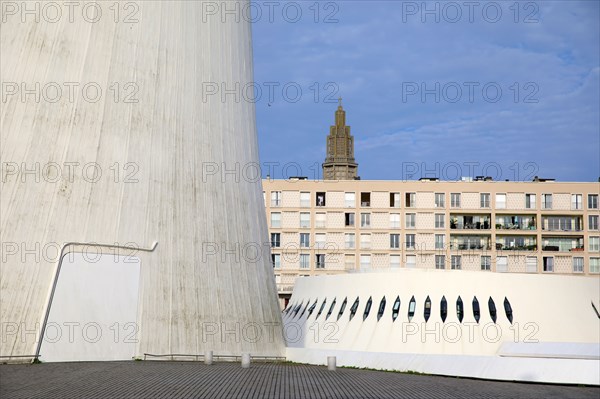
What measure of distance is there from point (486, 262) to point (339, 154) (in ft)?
274

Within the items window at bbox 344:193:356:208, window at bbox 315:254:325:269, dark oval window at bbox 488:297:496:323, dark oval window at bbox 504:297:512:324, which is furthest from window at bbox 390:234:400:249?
dark oval window at bbox 504:297:512:324

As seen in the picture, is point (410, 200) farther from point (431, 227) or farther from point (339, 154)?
point (339, 154)

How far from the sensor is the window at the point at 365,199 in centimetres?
7419

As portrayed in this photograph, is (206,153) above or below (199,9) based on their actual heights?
below

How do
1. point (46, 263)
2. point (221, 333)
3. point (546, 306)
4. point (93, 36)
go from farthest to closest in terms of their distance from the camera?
point (546, 306) → point (221, 333) → point (93, 36) → point (46, 263)

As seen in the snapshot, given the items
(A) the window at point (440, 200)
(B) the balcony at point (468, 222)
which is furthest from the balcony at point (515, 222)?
(A) the window at point (440, 200)

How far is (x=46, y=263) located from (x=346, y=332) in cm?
1945

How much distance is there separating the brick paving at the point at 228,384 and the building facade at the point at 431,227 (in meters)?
52.4

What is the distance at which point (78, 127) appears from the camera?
22578 millimetres

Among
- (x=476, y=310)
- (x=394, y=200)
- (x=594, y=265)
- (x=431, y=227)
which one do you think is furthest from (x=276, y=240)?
(x=476, y=310)

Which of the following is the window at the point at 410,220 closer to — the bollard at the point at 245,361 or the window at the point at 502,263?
the window at the point at 502,263

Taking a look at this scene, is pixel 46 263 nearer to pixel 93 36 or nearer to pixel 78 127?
pixel 78 127

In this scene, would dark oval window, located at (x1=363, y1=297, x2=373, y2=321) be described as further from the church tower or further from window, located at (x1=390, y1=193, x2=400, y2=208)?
the church tower

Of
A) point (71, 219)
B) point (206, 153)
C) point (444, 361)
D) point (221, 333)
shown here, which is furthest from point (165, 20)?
point (444, 361)
